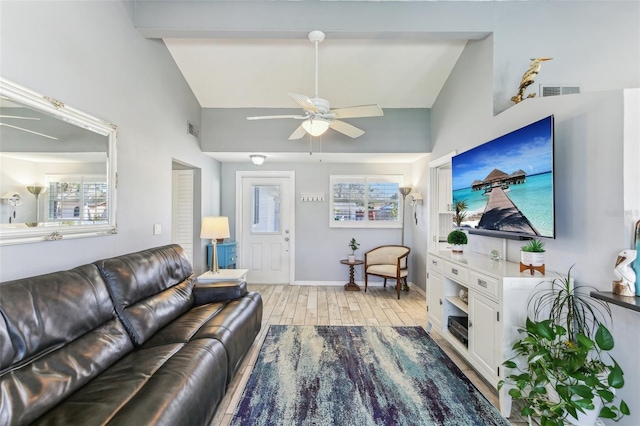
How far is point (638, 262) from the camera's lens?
Result: 5.01 ft

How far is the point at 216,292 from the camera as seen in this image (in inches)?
103

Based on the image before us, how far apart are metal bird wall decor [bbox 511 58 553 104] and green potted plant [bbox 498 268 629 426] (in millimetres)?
1519

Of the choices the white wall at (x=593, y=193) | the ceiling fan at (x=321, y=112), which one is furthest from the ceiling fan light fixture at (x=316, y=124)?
the white wall at (x=593, y=193)

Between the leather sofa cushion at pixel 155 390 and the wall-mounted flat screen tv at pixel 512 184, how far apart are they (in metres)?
2.43

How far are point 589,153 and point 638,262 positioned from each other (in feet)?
2.37

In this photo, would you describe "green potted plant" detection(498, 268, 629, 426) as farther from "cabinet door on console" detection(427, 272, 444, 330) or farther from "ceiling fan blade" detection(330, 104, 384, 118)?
"ceiling fan blade" detection(330, 104, 384, 118)

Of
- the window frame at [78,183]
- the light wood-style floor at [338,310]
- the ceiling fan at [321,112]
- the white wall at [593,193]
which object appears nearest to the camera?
the white wall at [593,193]

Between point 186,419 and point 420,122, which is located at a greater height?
point 420,122

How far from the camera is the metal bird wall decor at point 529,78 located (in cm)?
221

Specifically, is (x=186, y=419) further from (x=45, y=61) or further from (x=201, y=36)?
(x=201, y=36)

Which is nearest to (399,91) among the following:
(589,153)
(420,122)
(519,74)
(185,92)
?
(420,122)

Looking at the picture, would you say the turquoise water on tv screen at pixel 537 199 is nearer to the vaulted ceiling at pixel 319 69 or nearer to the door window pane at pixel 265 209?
the vaulted ceiling at pixel 319 69

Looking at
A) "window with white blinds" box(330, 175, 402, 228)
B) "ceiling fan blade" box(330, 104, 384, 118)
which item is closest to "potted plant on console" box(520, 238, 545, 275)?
"ceiling fan blade" box(330, 104, 384, 118)

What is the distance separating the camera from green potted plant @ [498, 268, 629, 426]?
1436 millimetres
